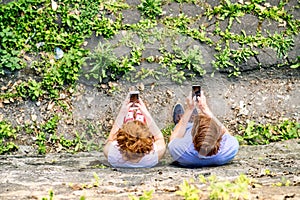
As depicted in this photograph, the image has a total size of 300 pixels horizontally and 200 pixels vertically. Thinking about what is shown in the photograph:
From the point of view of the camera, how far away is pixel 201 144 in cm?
428

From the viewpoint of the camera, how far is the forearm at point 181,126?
15.6ft

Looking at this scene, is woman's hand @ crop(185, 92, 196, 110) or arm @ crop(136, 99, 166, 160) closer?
arm @ crop(136, 99, 166, 160)

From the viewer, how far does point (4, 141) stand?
5.48m

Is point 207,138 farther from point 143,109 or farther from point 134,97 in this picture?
point 134,97

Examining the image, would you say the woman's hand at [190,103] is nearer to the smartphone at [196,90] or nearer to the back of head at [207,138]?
the smartphone at [196,90]

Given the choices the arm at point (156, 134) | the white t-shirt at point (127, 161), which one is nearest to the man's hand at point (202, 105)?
the arm at point (156, 134)

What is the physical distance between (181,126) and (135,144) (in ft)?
2.66

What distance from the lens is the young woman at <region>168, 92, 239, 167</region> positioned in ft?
14.0

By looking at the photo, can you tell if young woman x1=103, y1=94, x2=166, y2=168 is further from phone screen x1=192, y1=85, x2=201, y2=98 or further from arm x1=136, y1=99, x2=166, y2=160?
phone screen x1=192, y1=85, x2=201, y2=98

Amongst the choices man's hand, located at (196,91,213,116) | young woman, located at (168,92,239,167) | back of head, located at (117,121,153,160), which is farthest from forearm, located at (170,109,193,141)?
back of head, located at (117,121,153,160)

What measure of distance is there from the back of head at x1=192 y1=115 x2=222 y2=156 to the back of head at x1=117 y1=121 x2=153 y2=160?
38cm

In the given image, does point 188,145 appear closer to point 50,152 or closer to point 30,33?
point 50,152

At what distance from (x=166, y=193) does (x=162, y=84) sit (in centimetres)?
252

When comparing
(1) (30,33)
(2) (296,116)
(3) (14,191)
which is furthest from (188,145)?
(1) (30,33)
